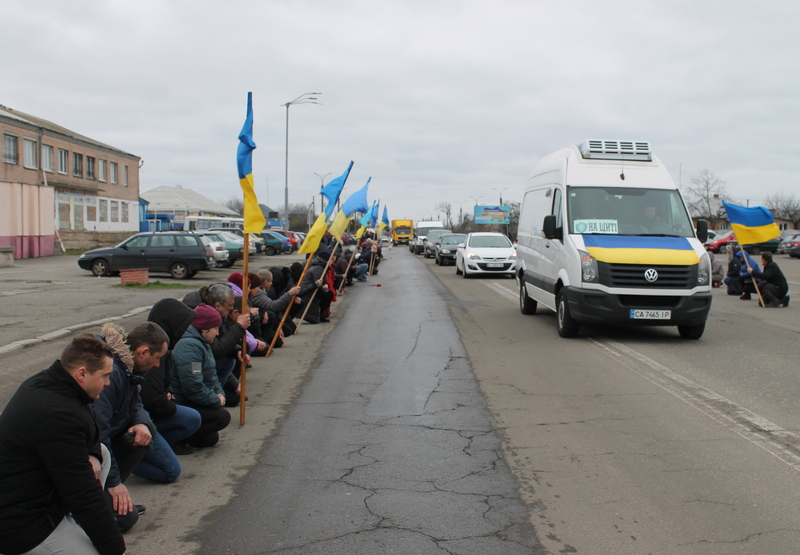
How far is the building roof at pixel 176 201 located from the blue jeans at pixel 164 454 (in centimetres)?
8207

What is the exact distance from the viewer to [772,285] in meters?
16.7

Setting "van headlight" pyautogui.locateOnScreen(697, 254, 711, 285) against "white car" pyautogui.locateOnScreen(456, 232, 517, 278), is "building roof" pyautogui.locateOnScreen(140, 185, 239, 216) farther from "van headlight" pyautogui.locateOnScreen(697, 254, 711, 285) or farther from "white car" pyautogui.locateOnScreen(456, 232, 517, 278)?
"van headlight" pyautogui.locateOnScreen(697, 254, 711, 285)

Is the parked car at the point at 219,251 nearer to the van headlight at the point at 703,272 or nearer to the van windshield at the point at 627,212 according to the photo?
the van windshield at the point at 627,212

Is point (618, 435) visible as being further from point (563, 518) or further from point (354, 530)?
point (354, 530)

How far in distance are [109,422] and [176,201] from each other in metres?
90.3

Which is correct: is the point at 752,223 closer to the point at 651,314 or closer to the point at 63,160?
the point at 651,314

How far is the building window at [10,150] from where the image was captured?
39938 mm

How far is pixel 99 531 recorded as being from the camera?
11.0 feet

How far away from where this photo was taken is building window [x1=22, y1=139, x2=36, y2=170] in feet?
137

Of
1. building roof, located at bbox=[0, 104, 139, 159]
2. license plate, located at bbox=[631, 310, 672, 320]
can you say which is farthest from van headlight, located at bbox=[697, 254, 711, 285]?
building roof, located at bbox=[0, 104, 139, 159]

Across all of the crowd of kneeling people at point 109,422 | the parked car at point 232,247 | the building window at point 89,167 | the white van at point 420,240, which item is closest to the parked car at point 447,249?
the parked car at point 232,247

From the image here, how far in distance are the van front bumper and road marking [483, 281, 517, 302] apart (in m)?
7.55

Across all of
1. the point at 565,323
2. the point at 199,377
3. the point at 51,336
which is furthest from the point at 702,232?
the point at 51,336

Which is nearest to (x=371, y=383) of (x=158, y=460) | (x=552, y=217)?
(x=158, y=460)
